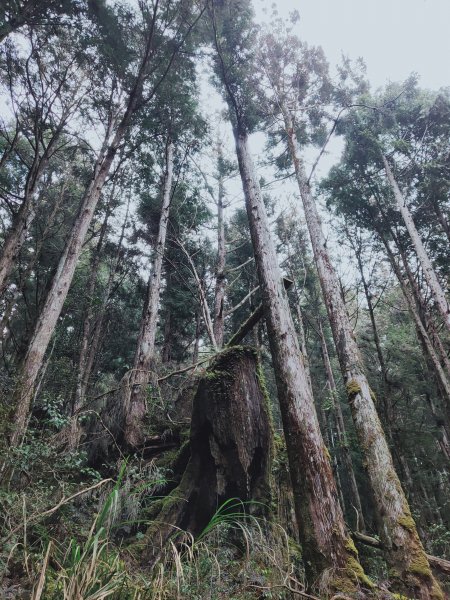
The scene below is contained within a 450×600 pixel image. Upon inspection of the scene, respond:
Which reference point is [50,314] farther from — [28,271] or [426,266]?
[426,266]

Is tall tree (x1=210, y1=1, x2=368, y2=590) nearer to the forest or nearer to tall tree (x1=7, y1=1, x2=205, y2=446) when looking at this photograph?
the forest

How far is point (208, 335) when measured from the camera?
10727 millimetres

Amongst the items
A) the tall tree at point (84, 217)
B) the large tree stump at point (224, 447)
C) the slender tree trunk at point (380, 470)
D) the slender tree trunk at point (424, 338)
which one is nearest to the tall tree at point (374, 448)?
the slender tree trunk at point (380, 470)

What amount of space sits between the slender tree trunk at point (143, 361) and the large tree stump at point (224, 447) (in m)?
2.04

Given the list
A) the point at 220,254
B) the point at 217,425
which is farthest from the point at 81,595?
the point at 220,254

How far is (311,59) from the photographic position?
9859mm

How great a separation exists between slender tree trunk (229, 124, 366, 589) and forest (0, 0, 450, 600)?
21mm

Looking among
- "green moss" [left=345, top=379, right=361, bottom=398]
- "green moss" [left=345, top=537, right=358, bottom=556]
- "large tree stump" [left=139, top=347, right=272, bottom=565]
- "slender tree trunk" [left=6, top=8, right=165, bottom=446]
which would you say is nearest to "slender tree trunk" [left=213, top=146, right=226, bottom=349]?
"large tree stump" [left=139, top=347, right=272, bottom=565]

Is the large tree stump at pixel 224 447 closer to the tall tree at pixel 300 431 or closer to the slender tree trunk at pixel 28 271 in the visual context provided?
the tall tree at pixel 300 431

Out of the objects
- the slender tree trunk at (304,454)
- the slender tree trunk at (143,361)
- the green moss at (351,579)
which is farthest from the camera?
the slender tree trunk at (143,361)

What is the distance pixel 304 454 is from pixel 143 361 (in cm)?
597

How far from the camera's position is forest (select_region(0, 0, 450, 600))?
299 centimetres

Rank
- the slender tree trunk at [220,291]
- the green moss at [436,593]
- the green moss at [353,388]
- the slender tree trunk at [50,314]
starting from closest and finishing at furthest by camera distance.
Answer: the green moss at [436,593] → the slender tree trunk at [50,314] → the green moss at [353,388] → the slender tree trunk at [220,291]

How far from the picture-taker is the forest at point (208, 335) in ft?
9.80
